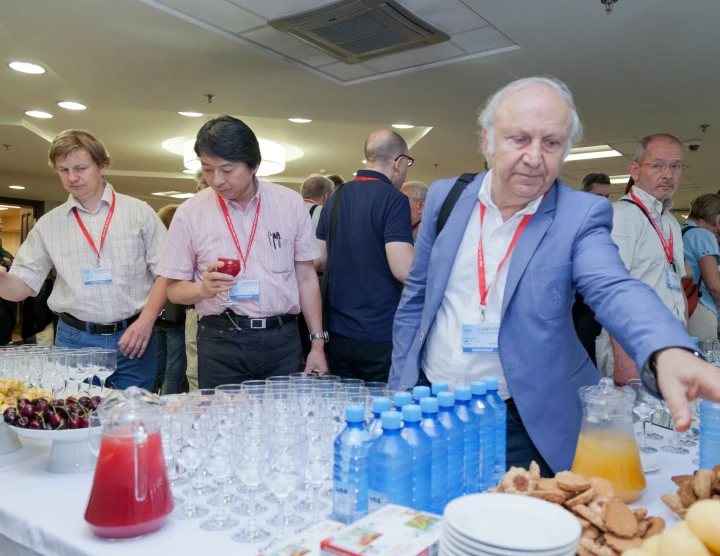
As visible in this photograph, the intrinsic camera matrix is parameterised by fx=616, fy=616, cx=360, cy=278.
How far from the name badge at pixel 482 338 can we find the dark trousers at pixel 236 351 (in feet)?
3.79

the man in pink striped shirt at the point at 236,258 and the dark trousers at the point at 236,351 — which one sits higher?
the man in pink striped shirt at the point at 236,258

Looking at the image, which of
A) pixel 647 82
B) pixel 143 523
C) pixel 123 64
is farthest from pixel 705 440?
pixel 123 64

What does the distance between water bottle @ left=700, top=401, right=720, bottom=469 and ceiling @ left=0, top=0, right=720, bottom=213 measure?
224 cm

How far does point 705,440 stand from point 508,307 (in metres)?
0.56

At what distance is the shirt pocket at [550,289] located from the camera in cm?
160

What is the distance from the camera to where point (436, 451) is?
3.93 ft

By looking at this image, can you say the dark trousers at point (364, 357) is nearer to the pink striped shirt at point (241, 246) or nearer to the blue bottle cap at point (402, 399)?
the pink striped shirt at point (241, 246)

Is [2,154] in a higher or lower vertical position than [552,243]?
higher

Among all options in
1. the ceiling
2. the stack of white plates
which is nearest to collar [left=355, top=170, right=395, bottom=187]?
the ceiling

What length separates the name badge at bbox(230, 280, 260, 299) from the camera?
255 centimetres

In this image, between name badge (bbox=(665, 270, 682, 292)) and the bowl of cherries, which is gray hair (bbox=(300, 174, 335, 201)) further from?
the bowl of cherries

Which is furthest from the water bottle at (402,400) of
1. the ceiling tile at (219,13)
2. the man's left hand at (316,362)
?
the ceiling tile at (219,13)

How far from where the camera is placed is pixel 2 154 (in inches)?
338

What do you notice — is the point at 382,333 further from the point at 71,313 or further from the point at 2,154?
the point at 2,154
